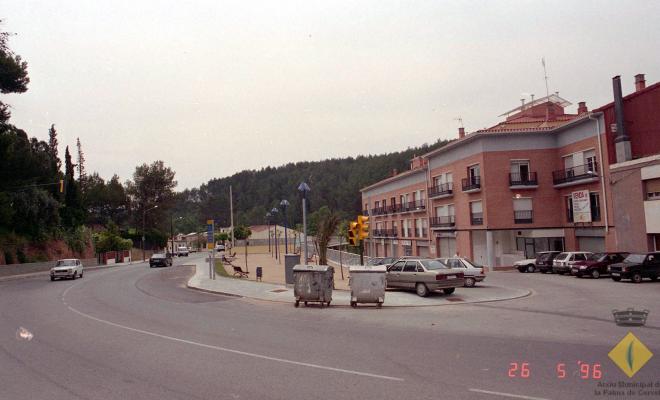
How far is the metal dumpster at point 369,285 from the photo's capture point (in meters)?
16.5

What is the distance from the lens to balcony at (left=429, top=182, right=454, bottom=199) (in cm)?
4478

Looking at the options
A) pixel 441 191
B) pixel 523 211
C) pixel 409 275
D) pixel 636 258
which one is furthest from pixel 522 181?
pixel 409 275

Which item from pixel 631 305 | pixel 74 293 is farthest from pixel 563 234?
pixel 74 293

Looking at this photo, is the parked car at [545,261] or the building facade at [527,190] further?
the building facade at [527,190]

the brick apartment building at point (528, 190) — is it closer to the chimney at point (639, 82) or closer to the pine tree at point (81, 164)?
the chimney at point (639, 82)

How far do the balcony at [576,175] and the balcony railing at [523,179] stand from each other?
162 cm

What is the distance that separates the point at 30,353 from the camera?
390 inches

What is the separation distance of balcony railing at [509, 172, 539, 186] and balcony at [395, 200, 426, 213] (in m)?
13.7

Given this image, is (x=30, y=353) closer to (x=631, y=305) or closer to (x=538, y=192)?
(x=631, y=305)

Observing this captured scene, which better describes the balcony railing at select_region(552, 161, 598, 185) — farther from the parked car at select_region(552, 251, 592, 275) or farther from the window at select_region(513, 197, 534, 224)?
the parked car at select_region(552, 251, 592, 275)

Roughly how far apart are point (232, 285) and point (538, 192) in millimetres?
27008

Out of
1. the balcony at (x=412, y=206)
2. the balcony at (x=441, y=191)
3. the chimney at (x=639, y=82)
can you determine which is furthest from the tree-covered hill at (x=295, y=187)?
the chimney at (x=639, y=82)

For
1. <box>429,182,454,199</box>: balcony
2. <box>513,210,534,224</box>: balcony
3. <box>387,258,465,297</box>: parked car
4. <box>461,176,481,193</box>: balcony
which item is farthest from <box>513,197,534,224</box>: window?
<box>387,258,465,297</box>: parked car

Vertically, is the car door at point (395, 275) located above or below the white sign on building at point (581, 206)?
below
